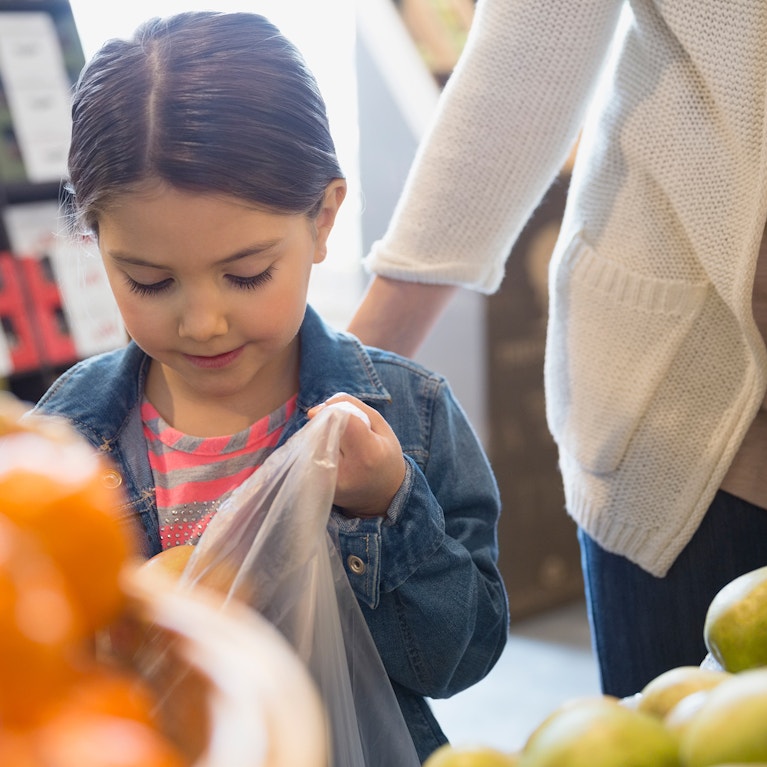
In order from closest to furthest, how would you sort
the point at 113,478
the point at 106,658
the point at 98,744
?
the point at 98,744, the point at 106,658, the point at 113,478

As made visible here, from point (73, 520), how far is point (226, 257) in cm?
49

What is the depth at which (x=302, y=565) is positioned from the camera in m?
0.70

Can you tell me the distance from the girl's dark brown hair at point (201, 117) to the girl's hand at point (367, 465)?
0.23 meters

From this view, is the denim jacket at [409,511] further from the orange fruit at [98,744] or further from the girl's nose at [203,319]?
the orange fruit at [98,744]

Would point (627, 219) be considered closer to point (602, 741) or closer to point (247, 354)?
point (247, 354)

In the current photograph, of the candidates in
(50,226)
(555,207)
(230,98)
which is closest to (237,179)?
(230,98)

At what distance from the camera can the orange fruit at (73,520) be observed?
1.22 feet

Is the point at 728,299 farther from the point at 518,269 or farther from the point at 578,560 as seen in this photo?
the point at 578,560

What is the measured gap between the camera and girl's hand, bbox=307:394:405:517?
0.79 metres

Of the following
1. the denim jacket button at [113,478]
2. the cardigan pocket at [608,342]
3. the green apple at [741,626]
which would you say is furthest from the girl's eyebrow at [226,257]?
the green apple at [741,626]

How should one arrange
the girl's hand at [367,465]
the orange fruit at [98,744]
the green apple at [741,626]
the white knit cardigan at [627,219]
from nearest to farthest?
the orange fruit at [98,744] → the green apple at [741,626] → the girl's hand at [367,465] → the white knit cardigan at [627,219]

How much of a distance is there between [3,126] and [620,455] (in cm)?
212

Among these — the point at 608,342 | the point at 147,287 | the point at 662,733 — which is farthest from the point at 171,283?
the point at 662,733

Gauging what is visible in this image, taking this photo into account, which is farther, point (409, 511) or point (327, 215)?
point (327, 215)
